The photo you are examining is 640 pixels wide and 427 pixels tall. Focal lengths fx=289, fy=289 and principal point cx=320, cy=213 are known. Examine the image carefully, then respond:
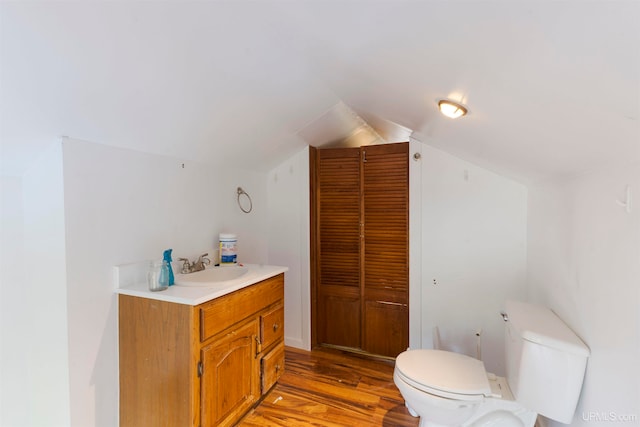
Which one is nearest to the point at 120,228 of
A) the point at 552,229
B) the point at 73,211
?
the point at 73,211

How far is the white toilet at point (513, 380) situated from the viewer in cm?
117

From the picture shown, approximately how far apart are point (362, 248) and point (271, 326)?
102cm

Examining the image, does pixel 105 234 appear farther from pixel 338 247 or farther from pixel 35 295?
pixel 338 247

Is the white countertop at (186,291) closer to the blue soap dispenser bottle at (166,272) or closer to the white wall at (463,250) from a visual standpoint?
the blue soap dispenser bottle at (166,272)

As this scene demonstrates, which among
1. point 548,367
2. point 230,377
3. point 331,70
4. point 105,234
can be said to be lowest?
point 230,377

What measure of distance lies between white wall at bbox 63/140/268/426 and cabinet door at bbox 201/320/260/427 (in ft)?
1.62

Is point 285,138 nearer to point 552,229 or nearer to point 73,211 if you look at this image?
point 73,211

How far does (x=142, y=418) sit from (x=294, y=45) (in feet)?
6.44

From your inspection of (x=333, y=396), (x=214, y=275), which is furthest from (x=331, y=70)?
(x=333, y=396)

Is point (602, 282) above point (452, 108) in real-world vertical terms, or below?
below

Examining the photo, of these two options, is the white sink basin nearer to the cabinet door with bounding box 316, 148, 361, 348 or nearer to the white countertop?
the white countertop

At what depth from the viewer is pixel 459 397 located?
1.36 metres

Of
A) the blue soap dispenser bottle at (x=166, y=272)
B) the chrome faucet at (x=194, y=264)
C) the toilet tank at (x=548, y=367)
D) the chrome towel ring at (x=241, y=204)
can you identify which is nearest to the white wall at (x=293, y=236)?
the chrome towel ring at (x=241, y=204)

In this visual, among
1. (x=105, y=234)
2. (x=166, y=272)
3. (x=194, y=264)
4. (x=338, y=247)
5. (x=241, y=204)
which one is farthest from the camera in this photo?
(x=338, y=247)
